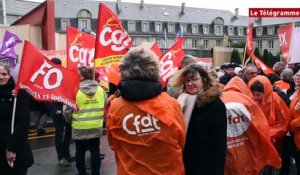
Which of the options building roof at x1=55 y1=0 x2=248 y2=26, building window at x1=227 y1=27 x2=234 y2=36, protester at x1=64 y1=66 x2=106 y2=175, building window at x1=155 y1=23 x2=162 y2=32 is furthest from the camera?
building window at x1=227 y1=27 x2=234 y2=36

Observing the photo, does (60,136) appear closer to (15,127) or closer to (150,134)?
(15,127)

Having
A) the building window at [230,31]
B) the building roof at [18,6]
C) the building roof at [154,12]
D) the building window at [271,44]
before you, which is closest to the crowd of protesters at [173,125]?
the building roof at [18,6]

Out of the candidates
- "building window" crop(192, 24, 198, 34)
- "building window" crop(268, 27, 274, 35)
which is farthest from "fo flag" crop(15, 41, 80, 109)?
"building window" crop(268, 27, 274, 35)

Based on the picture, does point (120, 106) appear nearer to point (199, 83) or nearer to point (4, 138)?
point (199, 83)

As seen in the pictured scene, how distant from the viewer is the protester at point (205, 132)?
10.1ft

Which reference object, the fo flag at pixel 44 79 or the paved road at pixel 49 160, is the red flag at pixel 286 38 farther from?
the fo flag at pixel 44 79

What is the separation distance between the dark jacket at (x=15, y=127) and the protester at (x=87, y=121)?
5.94 ft

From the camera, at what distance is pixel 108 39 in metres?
5.55

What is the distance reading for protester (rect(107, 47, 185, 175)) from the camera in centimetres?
Result: 287

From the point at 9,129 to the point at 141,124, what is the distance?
1710 millimetres

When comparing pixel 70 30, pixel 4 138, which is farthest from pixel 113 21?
pixel 4 138

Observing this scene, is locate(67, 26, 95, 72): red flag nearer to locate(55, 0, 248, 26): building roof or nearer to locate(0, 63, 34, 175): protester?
locate(0, 63, 34, 175): protester

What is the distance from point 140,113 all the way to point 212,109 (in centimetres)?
57

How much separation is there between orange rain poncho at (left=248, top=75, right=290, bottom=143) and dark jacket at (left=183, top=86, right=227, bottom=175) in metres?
1.87
